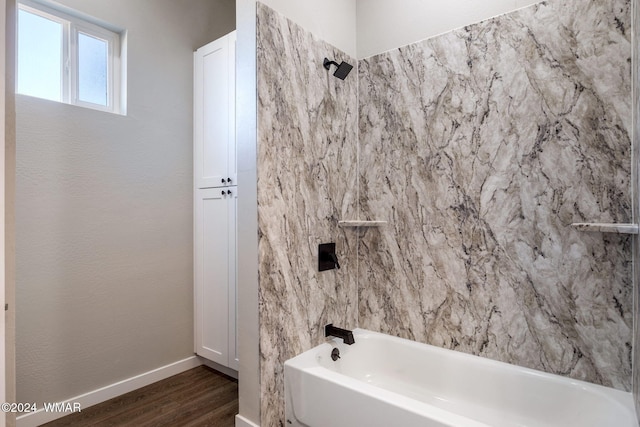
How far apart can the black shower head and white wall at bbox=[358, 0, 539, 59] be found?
29cm

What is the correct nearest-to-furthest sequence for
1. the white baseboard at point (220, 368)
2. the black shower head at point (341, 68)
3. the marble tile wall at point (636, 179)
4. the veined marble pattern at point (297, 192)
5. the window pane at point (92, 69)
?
the marble tile wall at point (636, 179) → the veined marble pattern at point (297, 192) → the black shower head at point (341, 68) → the window pane at point (92, 69) → the white baseboard at point (220, 368)

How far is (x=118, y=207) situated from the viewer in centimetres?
229

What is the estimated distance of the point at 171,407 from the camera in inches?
83.6

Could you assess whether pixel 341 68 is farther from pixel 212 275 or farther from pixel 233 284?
pixel 212 275

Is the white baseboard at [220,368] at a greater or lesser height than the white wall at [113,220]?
lesser

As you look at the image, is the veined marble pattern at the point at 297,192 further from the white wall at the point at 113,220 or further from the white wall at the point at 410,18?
the white wall at the point at 113,220

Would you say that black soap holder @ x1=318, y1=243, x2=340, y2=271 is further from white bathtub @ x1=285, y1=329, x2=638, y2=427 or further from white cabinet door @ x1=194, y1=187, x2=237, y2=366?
white cabinet door @ x1=194, y1=187, x2=237, y2=366

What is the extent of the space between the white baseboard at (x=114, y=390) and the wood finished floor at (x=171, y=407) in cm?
3

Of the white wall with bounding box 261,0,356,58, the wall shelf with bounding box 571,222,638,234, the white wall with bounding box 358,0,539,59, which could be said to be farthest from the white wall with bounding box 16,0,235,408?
the wall shelf with bounding box 571,222,638,234

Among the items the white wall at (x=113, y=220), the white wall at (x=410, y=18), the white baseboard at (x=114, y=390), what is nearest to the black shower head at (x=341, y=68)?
the white wall at (x=410, y=18)

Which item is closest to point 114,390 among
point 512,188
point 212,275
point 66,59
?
point 212,275

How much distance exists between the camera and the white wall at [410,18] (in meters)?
1.82

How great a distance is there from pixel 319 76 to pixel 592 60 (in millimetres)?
1353

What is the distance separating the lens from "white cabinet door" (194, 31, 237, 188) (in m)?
2.41
